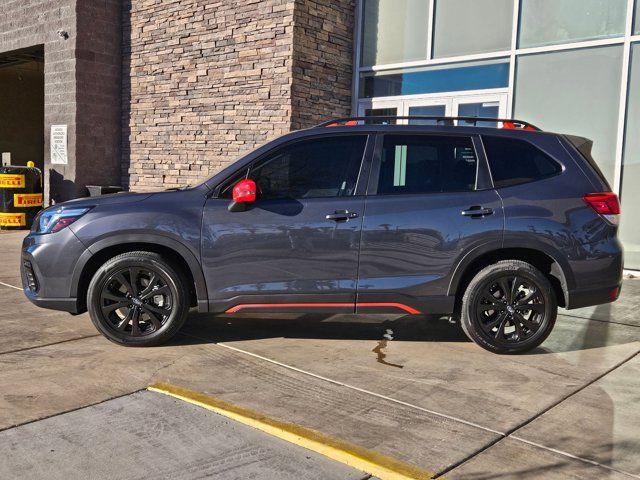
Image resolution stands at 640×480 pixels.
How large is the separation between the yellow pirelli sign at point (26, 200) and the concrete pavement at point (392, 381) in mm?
7923

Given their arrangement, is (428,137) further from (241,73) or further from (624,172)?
(241,73)

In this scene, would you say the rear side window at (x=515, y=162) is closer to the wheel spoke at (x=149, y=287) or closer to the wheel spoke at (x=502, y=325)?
the wheel spoke at (x=502, y=325)

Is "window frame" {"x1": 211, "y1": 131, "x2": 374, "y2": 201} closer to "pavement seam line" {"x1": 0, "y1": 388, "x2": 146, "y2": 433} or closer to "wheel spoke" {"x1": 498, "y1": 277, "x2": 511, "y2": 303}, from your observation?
"wheel spoke" {"x1": 498, "y1": 277, "x2": 511, "y2": 303}

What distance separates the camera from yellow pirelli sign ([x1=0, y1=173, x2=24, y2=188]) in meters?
13.3

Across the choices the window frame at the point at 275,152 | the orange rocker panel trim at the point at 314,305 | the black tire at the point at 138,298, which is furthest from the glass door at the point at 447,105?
the black tire at the point at 138,298

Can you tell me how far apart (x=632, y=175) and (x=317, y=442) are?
24.7 feet

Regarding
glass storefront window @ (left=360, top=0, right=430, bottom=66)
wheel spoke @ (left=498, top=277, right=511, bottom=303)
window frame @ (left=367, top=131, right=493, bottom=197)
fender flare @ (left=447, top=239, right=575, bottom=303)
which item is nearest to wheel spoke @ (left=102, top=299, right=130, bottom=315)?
window frame @ (left=367, top=131, right=493, bottom=197)

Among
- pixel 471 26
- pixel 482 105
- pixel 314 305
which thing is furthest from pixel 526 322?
pixel 471 26

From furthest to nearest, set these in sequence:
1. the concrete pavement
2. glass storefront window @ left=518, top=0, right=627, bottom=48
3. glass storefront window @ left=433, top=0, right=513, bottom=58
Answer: glass storefront window @ left=433, top=0, right=513, bottom=58, glass storefront window @ left=518, top=0, right=627, bottom=48, the concrete pavement

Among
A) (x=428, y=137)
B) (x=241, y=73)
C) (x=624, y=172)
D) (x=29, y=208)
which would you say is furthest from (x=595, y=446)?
(x=29, y=208)

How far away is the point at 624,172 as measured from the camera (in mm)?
9156

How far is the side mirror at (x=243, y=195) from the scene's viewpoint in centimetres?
488

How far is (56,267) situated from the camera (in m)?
5.02

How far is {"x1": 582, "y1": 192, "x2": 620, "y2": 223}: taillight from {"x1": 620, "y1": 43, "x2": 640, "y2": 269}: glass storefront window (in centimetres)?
455
